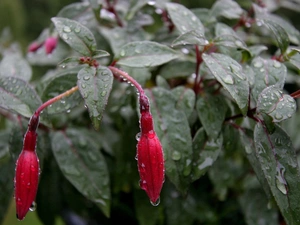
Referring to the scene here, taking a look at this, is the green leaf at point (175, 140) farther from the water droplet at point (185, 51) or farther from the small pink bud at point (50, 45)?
the small pink bud at point (50, 45)

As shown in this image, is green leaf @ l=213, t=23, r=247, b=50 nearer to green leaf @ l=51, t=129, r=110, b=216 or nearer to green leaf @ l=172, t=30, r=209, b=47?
green leaf @ l=172, t=30, r=209, b=47

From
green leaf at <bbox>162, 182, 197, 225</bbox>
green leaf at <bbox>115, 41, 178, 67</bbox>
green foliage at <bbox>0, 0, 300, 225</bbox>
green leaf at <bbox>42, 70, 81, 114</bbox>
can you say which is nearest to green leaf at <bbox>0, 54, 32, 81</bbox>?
green foliage at <bbox>0, 0, 300, 225</bbox>

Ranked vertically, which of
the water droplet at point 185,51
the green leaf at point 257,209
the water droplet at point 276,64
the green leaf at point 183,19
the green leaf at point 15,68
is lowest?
the green leaf at point 257,209

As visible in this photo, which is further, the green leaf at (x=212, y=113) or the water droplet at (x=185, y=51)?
the water droplet at (x=185, y=51)

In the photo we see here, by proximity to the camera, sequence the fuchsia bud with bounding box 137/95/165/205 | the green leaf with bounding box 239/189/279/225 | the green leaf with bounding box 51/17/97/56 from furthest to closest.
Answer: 1. the green leaf with bounding box 239/189/279/225
2. the green leaf with bounding box 51/17/97/56
3. the fuchsia bud with bounding box 137/95/165/205

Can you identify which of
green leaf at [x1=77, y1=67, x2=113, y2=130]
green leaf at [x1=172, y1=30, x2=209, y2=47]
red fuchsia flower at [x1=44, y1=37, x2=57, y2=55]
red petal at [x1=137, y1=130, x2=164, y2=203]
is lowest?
red fuchsia flower at [x1=44, y1=37, x2=57, y2=55]

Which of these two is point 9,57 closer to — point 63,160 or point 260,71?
point 63,160

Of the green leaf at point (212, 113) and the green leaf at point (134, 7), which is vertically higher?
the green leaf at point (134, 7)

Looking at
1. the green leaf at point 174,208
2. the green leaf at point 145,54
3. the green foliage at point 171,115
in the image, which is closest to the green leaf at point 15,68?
the green foliage at point 171,115
